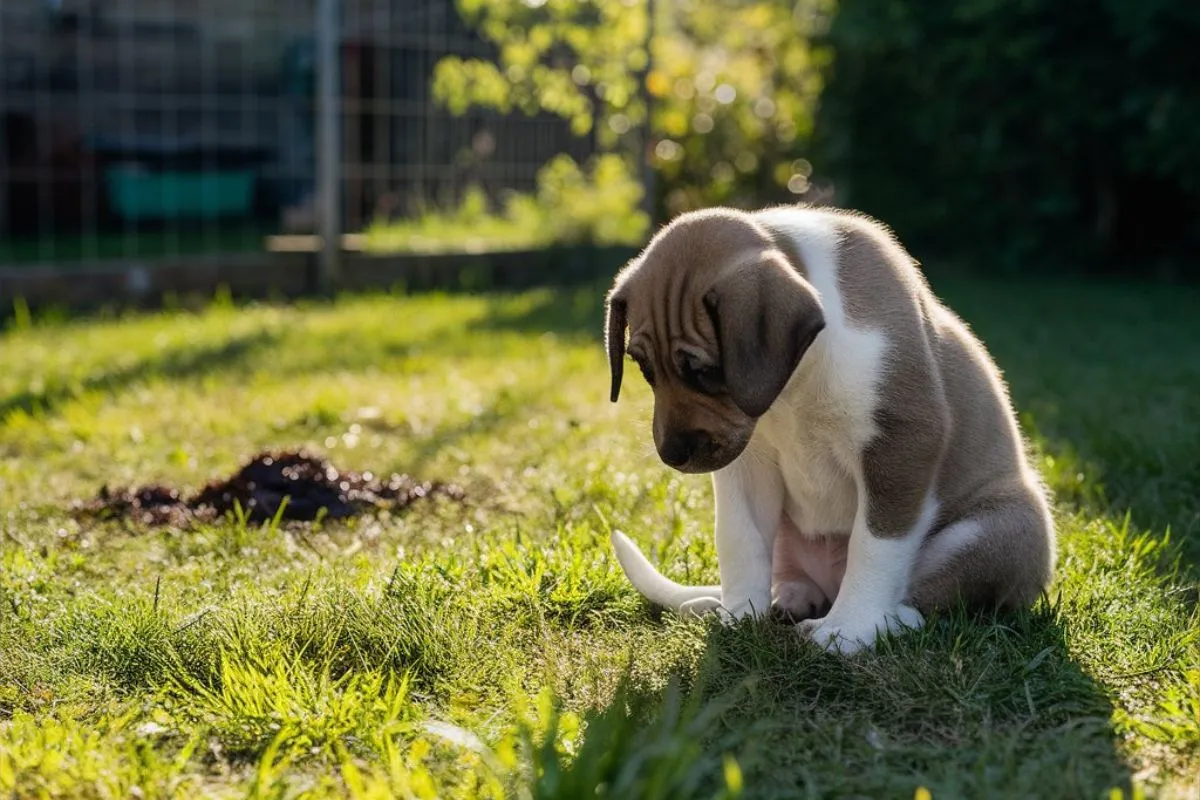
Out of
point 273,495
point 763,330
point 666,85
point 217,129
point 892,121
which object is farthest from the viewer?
point 217,129

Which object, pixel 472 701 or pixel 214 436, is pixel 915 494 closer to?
pixel 472 701

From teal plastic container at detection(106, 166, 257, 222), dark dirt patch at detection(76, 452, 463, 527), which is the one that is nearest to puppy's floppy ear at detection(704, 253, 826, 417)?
dark dirt patch at detection(76, 452, 463, 527)

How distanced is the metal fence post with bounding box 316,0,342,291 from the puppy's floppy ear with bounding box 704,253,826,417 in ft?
22.7

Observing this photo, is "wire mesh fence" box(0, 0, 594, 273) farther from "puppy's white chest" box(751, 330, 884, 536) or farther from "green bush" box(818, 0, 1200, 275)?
"puppy's white chest" box(751, 330, 884, 536)

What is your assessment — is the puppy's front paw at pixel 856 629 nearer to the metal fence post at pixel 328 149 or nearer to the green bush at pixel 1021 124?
the metal fence post at pixel 328 149

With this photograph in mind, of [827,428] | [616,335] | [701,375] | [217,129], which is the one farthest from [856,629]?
[217,129]

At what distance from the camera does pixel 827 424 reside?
3.05 meters

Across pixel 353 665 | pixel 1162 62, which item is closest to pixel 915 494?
pixel 353 665

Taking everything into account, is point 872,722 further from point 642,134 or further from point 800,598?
point 642,134

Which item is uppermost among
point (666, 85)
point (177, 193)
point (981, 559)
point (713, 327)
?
point (666, 85)

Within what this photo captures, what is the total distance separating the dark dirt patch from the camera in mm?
4367

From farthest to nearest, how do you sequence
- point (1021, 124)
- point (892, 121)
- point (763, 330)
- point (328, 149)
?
point (892, 121), point (1021, 124), point (328, 149), point (763, 330)

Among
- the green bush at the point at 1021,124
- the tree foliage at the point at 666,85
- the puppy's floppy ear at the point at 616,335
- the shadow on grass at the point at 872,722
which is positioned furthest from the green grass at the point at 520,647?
the tree foliage at the point at 666,85

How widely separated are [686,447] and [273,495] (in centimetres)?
198
